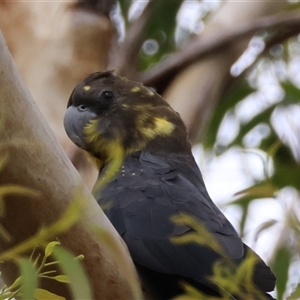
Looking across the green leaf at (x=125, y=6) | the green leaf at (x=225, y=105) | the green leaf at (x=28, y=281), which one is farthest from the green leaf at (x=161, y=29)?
the green leaf at (x=28, y=281)

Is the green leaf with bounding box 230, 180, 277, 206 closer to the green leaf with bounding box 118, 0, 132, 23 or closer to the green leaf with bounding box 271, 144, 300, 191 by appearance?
the green leaf with bounding box 271, 144, 300, 191

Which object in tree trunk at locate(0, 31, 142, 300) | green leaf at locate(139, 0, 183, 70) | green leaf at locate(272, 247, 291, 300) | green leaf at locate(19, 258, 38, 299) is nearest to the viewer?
green leaf at locate(19, 258, 38, 299)

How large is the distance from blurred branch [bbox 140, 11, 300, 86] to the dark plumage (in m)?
0.25

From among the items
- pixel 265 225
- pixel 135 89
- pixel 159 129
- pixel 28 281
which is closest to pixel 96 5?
pixel 135 89

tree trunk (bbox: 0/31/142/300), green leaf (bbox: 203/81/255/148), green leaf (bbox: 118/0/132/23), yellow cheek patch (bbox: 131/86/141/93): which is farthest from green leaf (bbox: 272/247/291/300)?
green leaf (bbox: 118/0/132/23)

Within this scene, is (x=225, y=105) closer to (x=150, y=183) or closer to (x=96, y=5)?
(x=96, y=5)

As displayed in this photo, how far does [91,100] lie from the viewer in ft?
4.98

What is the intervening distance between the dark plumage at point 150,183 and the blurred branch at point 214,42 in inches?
9.8

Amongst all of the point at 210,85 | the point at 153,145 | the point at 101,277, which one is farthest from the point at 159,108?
the point at 101,277

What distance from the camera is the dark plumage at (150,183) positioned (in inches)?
41.6

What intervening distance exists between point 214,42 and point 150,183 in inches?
30.6

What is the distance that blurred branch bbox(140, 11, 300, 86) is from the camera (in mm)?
1850

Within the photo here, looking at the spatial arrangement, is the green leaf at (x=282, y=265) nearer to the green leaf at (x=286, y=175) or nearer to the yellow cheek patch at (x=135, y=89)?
the green leaf at (x=286, y=175)

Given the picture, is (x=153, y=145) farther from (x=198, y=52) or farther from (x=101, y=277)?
(x=101, y=277)
